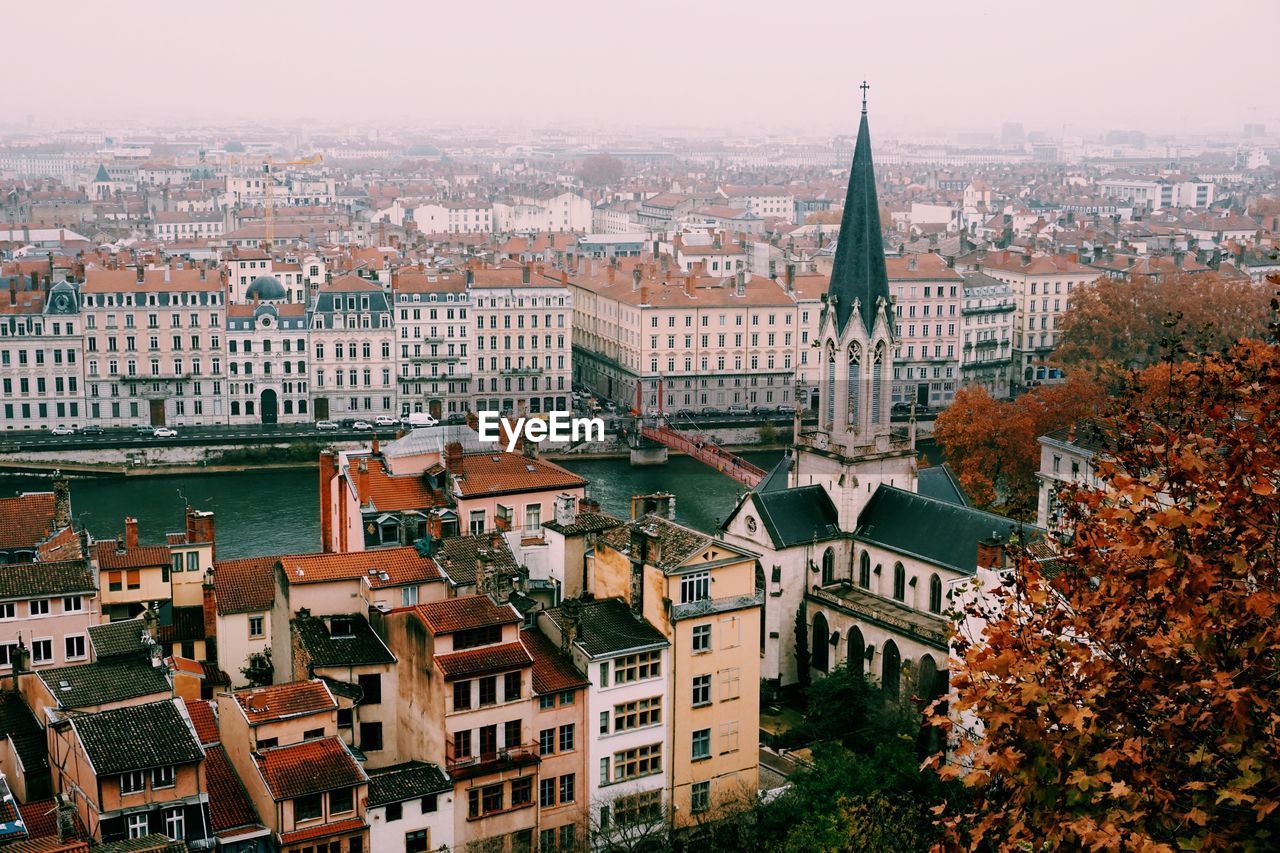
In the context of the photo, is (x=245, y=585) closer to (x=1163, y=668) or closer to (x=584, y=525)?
(x=584, y=525)

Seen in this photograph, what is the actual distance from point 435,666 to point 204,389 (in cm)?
3341

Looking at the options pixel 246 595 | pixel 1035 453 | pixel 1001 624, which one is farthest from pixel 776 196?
pixel 1001 624

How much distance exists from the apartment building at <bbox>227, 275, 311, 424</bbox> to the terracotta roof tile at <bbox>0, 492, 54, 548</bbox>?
78.2 ft

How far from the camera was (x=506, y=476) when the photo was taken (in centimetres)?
2270

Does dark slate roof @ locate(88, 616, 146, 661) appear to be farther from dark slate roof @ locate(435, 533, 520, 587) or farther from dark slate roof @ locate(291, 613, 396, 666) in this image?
dark slate roof @ locate(435, 533, 520, 587)

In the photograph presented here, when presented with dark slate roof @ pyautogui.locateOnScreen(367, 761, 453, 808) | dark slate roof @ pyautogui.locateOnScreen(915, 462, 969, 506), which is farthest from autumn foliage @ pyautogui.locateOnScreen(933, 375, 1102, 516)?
dark slate roof @ pyautogui.locateOnScreen(367, 761, 453, 808)

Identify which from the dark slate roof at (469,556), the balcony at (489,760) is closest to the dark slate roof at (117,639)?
the dark slate roof at (469,556)

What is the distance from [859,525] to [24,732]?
1333 centimetres

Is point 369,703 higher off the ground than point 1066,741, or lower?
lower

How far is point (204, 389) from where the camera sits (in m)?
47.4

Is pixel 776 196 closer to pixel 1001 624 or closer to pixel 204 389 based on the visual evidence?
pixel 204 389

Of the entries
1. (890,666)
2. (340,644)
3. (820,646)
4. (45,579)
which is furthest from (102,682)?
(820,646)

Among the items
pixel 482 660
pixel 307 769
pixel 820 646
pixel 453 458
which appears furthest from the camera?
pixel 820 646

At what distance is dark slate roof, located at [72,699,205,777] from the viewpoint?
44.9 ft
